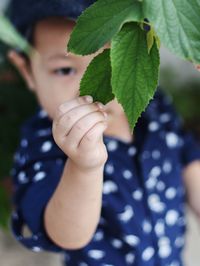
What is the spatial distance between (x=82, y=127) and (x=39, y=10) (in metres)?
0.34

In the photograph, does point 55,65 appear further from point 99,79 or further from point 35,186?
point 99,79

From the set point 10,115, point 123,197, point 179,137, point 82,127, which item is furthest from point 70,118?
point 10,115

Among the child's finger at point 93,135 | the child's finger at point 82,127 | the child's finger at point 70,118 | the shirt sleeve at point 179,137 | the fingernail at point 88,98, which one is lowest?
the shirt sleeve at point 179,137

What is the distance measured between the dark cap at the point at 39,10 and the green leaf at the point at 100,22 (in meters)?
0.29

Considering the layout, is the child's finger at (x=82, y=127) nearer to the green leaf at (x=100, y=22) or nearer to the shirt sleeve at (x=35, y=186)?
the green leaf at (x=100, y=22)

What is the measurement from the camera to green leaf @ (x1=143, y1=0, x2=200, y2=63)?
1.75 ft

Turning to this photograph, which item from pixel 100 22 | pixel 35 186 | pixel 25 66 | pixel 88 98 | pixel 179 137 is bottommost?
pixel 179 137

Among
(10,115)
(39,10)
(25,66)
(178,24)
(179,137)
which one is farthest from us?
(10,115)

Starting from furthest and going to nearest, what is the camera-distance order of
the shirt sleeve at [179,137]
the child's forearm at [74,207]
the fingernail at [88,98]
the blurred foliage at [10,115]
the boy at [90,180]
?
1. the blurred foliage at [10,115]
2. the shirt sleeve at [179,137]
3. the boy at [90,180]
4. the child's forearm at [74,207]
5. the fingernail at [88,98]

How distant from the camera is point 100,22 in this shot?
1.90 feet

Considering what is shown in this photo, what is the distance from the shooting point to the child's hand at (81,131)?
→ 748 mm

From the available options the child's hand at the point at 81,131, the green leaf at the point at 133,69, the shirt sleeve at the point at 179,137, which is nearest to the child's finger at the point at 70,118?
the child's hand at the point at 81,131

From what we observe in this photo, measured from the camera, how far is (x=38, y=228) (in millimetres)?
1006

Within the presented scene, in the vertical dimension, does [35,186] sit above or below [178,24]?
below
